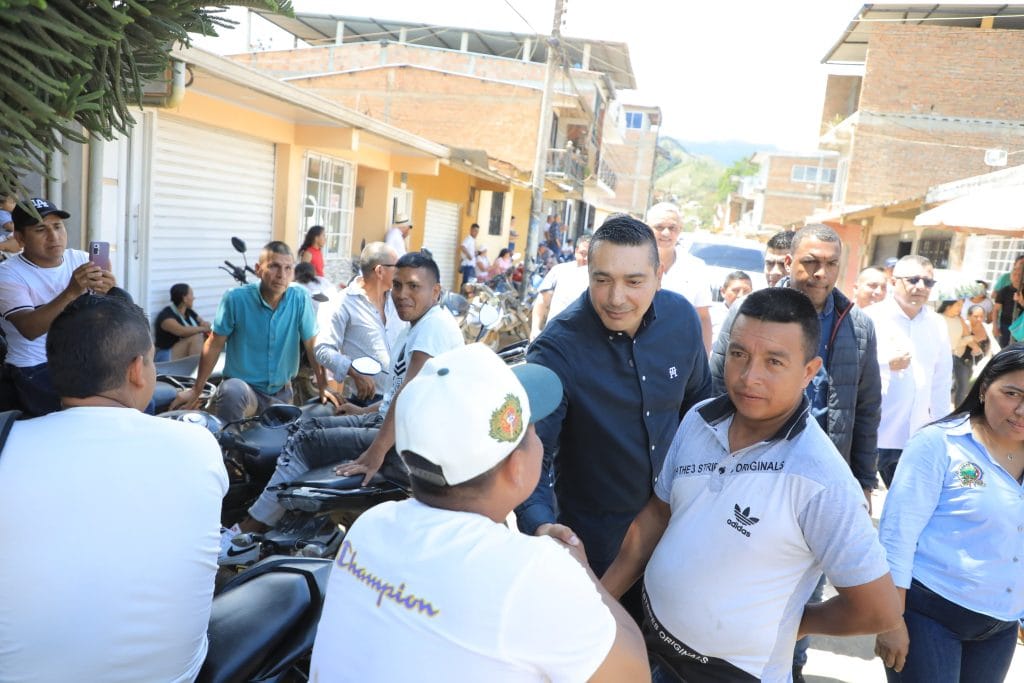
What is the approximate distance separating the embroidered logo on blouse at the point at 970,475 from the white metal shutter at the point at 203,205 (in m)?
7.67

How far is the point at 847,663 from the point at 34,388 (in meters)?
4.37

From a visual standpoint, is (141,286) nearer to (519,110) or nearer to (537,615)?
(537,615)

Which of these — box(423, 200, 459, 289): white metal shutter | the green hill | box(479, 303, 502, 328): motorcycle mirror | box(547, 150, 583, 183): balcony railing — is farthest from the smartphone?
the green hill

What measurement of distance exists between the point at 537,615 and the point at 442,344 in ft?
8.26

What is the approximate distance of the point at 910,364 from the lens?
4523 millimetres

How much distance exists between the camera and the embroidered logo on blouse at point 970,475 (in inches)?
94.3

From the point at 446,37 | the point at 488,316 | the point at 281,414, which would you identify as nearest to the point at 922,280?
the point at 488,316

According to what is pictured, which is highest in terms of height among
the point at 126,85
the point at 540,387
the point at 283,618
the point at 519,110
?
the point at 519,110

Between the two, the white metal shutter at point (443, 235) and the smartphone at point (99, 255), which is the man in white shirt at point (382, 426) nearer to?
the smartphone at point (99, 255)

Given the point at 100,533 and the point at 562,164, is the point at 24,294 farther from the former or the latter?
the point at 562,164

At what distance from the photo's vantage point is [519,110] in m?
24.1

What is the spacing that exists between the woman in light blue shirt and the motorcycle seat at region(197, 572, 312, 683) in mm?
1868

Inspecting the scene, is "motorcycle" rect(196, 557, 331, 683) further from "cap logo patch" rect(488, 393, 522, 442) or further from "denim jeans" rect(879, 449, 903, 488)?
"denim jeans" rect(879, 449, 903, 488)

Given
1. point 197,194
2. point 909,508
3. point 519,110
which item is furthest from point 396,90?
point 909,508
